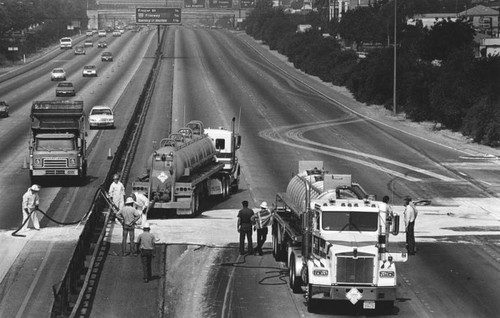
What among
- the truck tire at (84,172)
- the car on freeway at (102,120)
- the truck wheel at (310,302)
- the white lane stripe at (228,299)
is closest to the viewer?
the truck wheel at (310,302)

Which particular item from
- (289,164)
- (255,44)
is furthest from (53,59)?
(289,164)

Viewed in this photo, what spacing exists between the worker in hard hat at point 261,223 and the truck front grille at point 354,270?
24.7ft

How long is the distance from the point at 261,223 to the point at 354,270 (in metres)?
7.73

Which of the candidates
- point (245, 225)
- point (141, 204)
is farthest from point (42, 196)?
point (245, 225)

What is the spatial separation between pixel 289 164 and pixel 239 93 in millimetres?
45675

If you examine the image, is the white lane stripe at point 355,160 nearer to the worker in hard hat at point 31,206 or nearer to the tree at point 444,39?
the worker in hard hat at point 31,206

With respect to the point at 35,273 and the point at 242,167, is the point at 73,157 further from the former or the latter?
the point at 35,273

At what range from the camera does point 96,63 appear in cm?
14675

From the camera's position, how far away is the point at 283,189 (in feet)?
160

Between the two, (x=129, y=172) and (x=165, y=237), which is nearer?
(x=165, y=237)

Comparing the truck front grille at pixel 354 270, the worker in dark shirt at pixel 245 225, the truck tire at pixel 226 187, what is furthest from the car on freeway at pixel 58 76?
the truck front grille at pixel 354 270

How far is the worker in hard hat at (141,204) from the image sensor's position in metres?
34.3

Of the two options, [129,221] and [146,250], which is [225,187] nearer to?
[129,221]

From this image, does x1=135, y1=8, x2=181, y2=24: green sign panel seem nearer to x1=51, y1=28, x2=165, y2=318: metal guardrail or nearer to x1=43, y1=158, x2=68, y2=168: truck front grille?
x1=51, y1=28, x2=165, y2=318: metal guardrail
